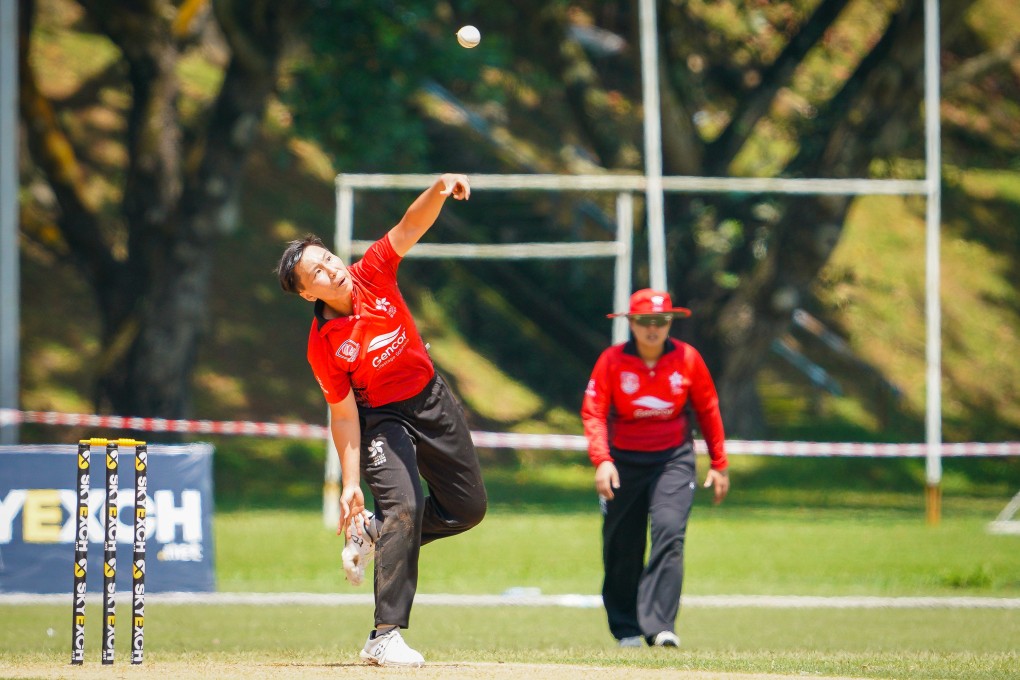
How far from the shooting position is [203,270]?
19172 mm

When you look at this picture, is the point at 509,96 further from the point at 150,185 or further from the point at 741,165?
the point at 150,185

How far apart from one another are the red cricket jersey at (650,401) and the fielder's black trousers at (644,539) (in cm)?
11

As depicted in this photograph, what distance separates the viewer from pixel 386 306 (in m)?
7.16

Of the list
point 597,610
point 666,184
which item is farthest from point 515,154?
point 597,610

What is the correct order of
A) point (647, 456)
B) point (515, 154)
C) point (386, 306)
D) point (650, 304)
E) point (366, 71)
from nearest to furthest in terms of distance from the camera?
point (386, 306), point (650, 304), point (647, 456), point (366, 71), point (515, 154)

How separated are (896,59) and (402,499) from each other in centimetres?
1451

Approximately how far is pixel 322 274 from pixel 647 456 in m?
2.86

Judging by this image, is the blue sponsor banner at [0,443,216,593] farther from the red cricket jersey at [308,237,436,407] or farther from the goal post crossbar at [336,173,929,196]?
the goal post crossbar at [336,173,929,196]

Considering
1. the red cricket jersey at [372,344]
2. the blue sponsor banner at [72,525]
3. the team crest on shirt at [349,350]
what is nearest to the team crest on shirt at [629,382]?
the red cricket jersey at [372,344]

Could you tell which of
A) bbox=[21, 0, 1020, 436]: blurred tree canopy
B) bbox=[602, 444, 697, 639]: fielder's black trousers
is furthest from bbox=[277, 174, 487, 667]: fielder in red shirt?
bbox=[21, 0, 1020, 436]: blurred tree canopy

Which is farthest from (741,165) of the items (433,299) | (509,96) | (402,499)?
(402,499)

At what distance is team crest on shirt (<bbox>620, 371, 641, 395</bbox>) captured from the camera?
9031 mm

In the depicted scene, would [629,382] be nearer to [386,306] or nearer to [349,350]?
[386,306]

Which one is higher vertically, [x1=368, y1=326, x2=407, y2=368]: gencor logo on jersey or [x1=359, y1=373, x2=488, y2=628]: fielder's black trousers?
[x1=368, y1=326, x2=407, y2=368]: gencor logo on jersey
